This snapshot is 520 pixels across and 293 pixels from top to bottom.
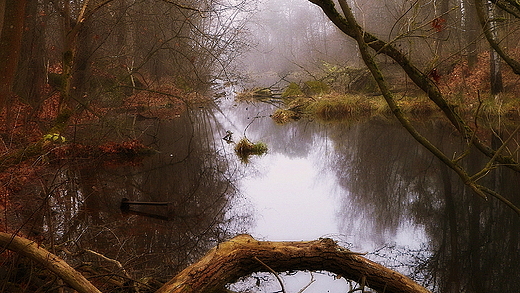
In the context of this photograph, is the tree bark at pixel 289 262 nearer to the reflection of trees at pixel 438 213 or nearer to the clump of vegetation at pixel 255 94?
the reflection of trees at pixel 438 213

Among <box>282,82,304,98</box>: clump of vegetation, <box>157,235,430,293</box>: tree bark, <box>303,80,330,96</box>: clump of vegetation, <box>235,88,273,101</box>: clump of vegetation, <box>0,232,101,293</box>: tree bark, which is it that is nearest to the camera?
<box>0,232,101,293</box>: tree bark

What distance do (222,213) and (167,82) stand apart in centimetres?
1235

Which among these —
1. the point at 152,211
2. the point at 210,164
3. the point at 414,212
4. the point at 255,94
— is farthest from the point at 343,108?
the point at 152,211

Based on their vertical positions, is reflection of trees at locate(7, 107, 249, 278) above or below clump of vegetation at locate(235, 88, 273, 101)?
below

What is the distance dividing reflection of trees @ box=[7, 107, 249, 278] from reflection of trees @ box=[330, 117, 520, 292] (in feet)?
7.37

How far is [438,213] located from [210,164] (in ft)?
18.1

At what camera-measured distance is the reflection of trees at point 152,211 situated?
575 cm

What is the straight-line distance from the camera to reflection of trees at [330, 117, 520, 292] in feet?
18.7

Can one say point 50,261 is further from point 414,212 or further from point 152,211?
point 414,212

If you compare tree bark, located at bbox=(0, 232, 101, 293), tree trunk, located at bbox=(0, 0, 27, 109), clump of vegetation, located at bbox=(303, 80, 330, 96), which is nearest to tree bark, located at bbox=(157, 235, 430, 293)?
tree bark, located at bbox=(0, 232, 101, 293)

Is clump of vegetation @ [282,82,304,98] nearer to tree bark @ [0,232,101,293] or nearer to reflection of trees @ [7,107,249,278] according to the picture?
reflection of trees @ [7,107,249,278]

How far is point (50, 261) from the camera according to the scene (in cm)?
325

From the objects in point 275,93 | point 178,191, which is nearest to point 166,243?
point 178,191

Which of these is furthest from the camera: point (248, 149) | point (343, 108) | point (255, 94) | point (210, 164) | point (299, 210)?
point (255, 94)
